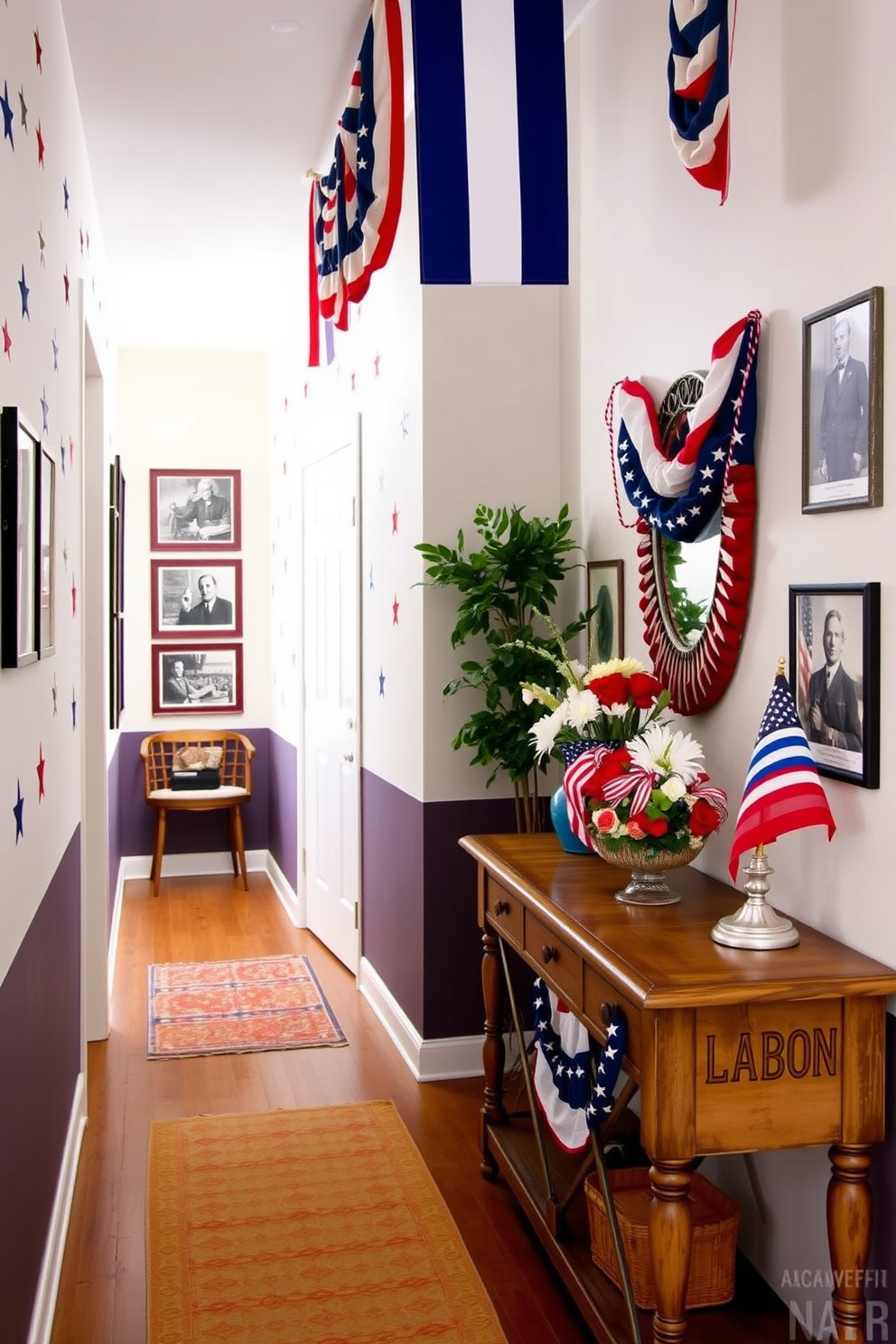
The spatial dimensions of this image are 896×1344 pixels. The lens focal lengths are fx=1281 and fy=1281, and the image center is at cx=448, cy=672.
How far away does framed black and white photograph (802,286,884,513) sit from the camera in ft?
6.69

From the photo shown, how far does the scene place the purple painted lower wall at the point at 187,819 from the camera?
6988mm

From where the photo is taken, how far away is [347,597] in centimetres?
497

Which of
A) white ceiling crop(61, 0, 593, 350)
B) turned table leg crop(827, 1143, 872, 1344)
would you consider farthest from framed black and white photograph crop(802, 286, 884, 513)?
white ceiling crop(61, 0, 593, 350)

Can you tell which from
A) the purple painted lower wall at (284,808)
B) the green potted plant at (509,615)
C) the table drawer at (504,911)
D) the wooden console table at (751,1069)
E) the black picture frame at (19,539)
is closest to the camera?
the wooden console table at (751,1069)

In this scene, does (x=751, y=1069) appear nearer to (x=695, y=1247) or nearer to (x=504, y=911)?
(x=695, y=1247)

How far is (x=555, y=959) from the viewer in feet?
8.18

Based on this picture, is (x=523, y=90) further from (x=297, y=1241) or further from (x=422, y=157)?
(x=297, y=1241)

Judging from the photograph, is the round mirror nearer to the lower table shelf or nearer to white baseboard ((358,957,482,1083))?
the lower table shelf

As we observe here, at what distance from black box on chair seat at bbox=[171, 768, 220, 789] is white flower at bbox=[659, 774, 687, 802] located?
4.86 metres

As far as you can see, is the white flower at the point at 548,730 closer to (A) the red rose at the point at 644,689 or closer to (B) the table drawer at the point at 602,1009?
(A) the red rose at the point at 644,689

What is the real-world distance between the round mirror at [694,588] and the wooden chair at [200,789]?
13.3ft

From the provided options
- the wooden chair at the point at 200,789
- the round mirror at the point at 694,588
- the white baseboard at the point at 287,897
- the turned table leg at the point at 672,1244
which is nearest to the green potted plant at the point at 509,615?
the round mirror at the point at 694,588

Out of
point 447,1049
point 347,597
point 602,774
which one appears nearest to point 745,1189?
point 602,774

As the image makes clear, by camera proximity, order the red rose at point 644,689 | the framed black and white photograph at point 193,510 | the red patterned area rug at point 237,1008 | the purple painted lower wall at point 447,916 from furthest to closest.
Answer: the framed black and white photograph at point 193,510 < the red patterned area rug at point 237,1008 < the purple painted lower wall at point 447,916 < the red rose at point 644,689
